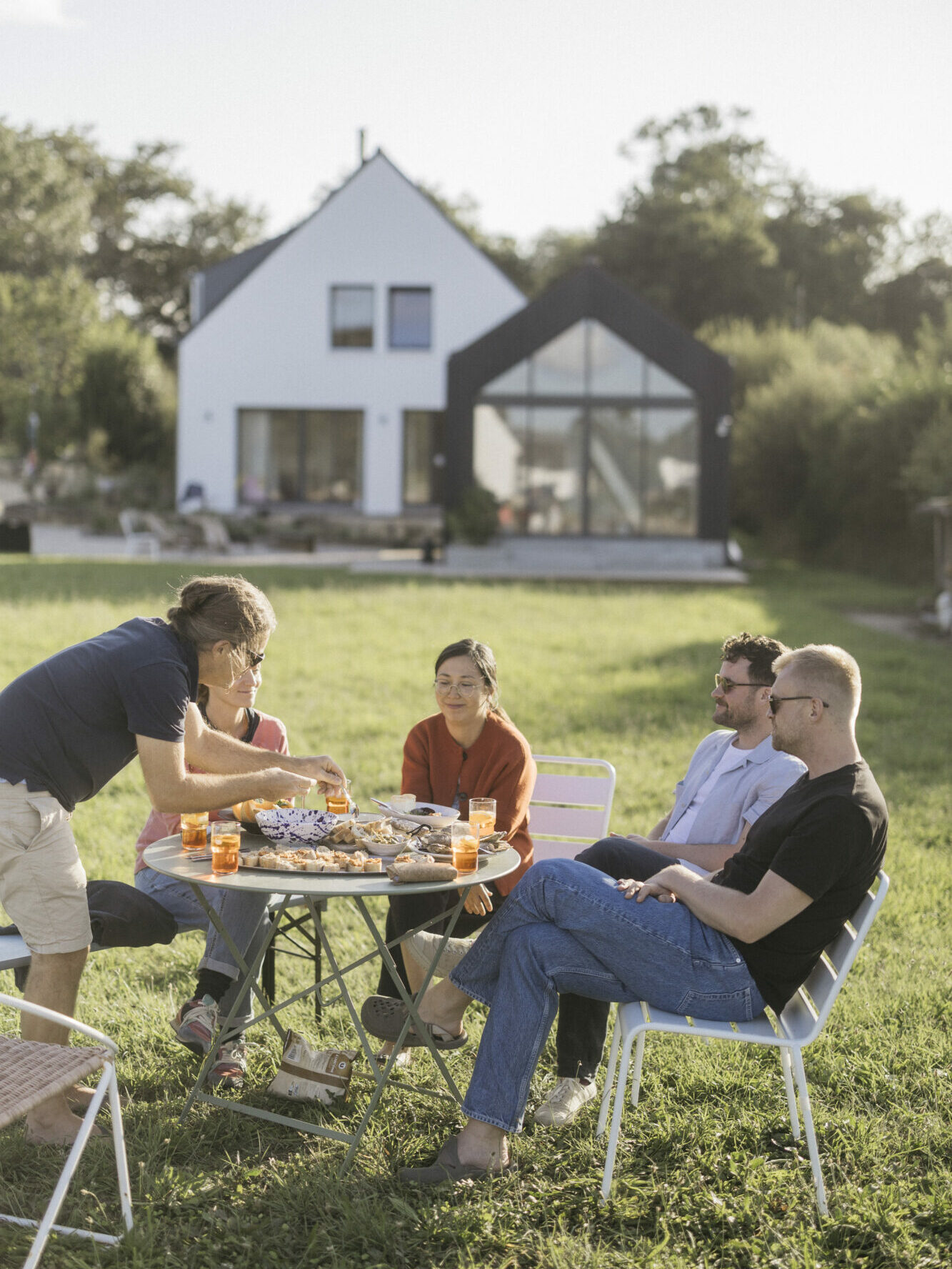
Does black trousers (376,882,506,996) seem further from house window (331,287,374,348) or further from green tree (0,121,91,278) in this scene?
green tree (0,121,91,278)

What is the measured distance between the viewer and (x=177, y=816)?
3996 millimetres

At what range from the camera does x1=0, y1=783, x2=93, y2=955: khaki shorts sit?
3133 millimetres

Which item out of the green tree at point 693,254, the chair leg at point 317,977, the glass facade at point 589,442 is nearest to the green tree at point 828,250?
the green tree at point 693,254

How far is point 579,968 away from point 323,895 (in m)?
0.69

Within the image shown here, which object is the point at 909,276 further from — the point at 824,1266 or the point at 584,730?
the point at 824,1266

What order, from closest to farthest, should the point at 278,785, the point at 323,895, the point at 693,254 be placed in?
the point at 323,895 → the point at 278,785 → the point at 693,254

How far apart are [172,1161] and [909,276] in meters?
50.1

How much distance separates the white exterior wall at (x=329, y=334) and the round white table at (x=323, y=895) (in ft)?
82.0

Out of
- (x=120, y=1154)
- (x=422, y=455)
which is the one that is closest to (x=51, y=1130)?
(x=120, y=1154)

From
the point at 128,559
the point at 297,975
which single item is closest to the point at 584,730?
the point at 297,975

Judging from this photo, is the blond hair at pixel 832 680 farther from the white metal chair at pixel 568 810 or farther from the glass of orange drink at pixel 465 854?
the white metal chair at pixel 568 810

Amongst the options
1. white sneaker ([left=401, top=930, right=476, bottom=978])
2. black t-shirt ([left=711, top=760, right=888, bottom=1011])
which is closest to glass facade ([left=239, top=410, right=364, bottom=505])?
white sneaker ([left=401, top=930, right=476, bottom=978])

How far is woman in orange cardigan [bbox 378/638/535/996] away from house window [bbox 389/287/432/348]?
24699mm

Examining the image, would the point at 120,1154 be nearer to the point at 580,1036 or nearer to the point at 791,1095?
the point at 580,1036
